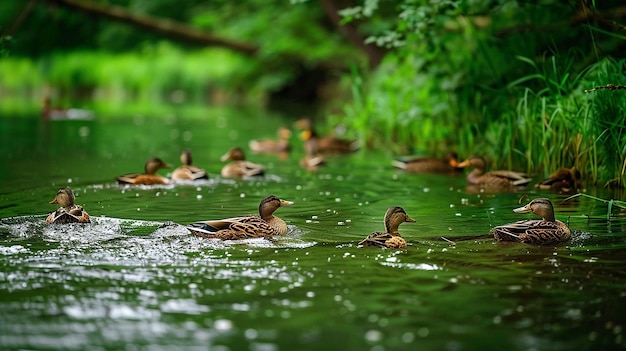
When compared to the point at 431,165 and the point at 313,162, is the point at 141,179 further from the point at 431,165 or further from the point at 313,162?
the point at 431,165

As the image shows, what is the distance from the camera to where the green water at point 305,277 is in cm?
548

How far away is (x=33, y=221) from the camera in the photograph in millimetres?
9180

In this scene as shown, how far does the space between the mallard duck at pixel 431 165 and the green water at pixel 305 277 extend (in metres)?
1.87

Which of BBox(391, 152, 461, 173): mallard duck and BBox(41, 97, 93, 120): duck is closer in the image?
BBox(391, 152, 461, 173): mallard duck

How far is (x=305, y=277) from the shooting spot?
6906mm

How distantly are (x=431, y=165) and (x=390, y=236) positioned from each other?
20.6 feet

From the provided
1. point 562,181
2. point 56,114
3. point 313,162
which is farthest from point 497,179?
point 56,114

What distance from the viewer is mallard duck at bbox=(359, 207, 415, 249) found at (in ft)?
26.2

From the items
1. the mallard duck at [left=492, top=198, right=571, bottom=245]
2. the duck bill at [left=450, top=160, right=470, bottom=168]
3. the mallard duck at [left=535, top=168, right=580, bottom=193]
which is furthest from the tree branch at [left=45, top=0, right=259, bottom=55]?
the mallard duck at [left=492, top=198, right=571, bottom=245]

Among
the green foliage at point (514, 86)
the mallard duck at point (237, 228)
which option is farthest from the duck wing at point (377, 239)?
the green foliage at point (514, 86)

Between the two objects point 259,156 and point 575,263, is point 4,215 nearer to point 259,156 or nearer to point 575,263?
point 575,263

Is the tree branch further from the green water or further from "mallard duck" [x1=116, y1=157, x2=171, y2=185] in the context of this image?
the green water

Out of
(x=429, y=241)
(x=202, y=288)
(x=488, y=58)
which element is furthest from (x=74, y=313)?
(x=488, y=58)

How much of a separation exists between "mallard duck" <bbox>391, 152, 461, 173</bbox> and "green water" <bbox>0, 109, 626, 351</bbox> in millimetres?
1870
